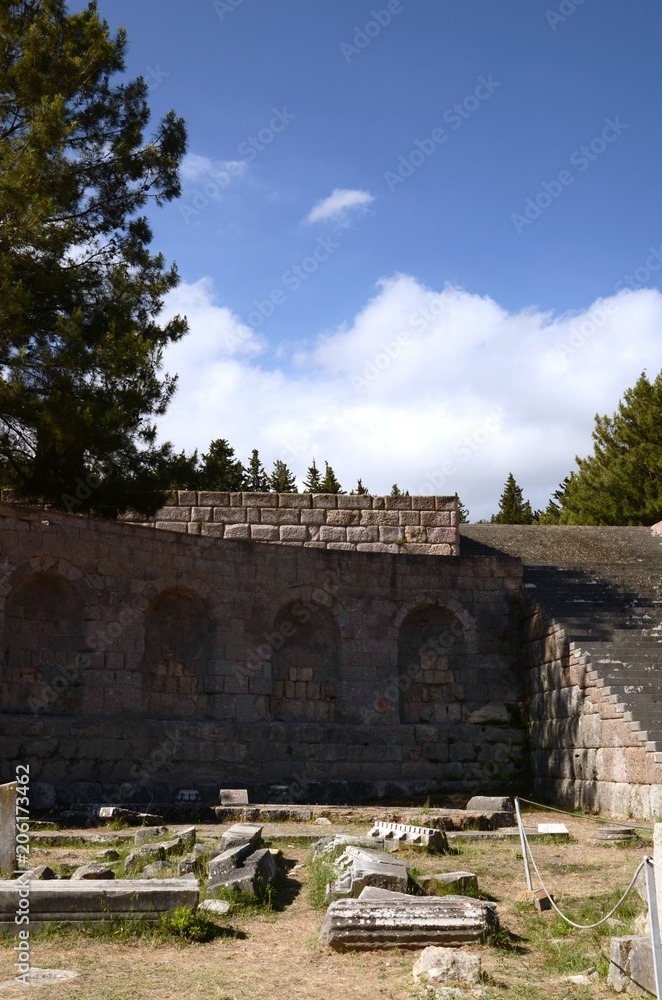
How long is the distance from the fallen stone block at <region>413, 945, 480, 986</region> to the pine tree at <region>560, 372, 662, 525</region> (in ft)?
74.9

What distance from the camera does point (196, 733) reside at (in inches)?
541

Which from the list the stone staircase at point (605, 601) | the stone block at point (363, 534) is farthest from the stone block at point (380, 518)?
the stone staircase at point (605, 601)

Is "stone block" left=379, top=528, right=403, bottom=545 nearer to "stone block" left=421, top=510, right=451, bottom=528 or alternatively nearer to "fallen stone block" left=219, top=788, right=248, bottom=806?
"stone block" left=421, top=510, right=451, bottom=528

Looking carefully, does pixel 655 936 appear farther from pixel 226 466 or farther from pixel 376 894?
pixel 226 466

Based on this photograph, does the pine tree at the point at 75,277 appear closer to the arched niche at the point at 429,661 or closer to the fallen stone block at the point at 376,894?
the arched niche at the point at 429,661

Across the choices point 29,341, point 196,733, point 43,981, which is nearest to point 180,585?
point 196,733

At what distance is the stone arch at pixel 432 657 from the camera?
1540 centimetres

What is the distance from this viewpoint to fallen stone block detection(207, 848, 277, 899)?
7312 mm

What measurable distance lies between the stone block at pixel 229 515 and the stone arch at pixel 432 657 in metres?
3.93

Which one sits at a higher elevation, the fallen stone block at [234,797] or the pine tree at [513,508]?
the pine tree at [513,508]

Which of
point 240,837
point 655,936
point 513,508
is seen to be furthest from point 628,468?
point 655,936

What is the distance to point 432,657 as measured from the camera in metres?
15.6

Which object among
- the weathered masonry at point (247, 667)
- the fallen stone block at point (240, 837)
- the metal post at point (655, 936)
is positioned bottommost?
the fallen stone block at point (240, 837)

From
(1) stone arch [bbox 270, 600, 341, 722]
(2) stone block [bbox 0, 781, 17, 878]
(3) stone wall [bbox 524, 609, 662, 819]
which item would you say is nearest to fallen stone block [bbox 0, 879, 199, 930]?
(2) stone block [bbox 0, 781, 17, 878]
